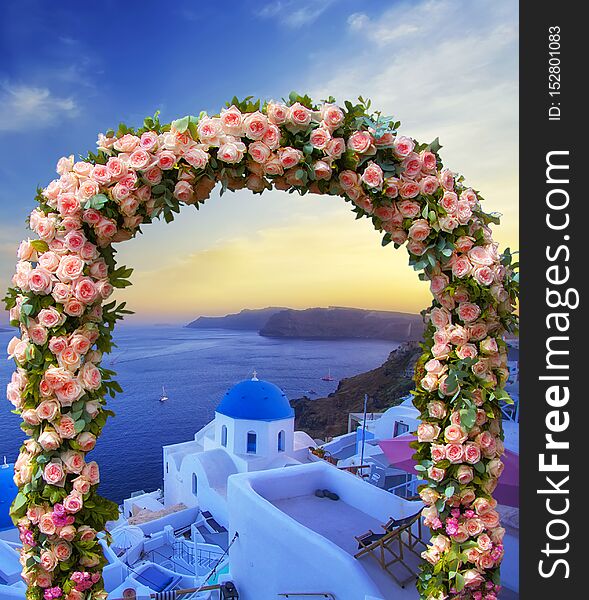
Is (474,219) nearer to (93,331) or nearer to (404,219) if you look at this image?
(404,219)

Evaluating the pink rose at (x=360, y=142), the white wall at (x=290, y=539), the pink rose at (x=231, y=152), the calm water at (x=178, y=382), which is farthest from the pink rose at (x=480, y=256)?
the calm water at (x=178, y=382)

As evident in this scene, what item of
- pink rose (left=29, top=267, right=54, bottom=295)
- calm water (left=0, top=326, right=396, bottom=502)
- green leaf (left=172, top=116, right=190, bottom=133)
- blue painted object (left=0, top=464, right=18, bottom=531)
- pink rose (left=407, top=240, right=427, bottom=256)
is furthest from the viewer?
calm water (left=0, top=326, right=396, bottom=502)

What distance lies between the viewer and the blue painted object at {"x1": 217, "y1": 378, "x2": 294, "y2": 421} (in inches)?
445

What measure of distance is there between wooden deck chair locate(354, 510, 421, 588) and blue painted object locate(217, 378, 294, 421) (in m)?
7.54

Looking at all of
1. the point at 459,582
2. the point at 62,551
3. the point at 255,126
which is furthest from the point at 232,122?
the point at 459,582

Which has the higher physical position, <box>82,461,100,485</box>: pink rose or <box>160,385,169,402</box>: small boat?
<box>82,461,100,485</box>: pink rose

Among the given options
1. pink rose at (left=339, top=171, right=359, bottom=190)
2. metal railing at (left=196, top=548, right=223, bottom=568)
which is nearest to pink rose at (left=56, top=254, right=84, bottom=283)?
pink rose at (left=339, top=171, right=359, bottom=190)

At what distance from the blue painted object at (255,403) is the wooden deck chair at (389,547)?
24.7 ft

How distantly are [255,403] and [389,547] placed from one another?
25.4 feet

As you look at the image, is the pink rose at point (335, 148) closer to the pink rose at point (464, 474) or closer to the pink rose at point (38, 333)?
the pink rose at point (38, 333)

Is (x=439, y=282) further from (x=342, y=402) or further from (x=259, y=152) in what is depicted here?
(x=342, y=402)

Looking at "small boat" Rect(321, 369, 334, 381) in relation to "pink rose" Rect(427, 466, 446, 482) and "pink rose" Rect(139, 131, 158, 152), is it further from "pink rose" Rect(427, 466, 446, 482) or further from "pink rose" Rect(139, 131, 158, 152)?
"pink rose" Rect(139, 131, 158, 152)

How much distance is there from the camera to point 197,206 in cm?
253

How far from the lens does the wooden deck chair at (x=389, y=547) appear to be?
3.57 meters
